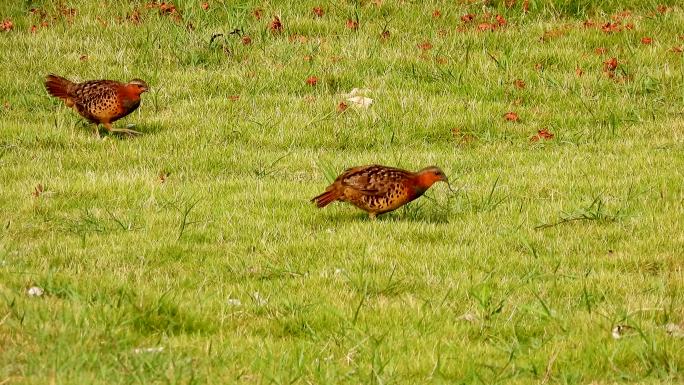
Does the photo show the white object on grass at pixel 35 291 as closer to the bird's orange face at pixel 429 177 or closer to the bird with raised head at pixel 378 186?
the bird with raised head at pixel 378 186

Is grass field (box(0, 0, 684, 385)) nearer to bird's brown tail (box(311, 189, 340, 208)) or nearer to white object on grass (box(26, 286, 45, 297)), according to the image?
white object on grass (box(26, 286, 45, 297))

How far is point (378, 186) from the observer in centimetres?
Answer: 872

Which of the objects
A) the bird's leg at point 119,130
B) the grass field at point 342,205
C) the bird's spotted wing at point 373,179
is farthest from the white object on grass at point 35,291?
the bird's leg at point 119,130

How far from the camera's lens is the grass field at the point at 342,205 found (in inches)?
242

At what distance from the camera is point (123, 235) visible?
8.34 meters

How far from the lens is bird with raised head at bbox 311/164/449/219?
8766 mm

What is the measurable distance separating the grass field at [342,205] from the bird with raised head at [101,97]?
9.5 inches

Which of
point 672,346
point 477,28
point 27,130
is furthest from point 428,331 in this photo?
point 477,28

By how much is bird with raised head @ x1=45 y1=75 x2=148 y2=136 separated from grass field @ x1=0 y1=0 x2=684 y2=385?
0.79 feet

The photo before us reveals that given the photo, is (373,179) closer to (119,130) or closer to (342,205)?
(342,205)

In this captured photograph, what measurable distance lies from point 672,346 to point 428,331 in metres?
1.36

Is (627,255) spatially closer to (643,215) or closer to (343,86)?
(643,215)

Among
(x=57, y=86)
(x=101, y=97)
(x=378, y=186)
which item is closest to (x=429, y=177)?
(x=378, y=186)

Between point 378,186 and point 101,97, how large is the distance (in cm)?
372
